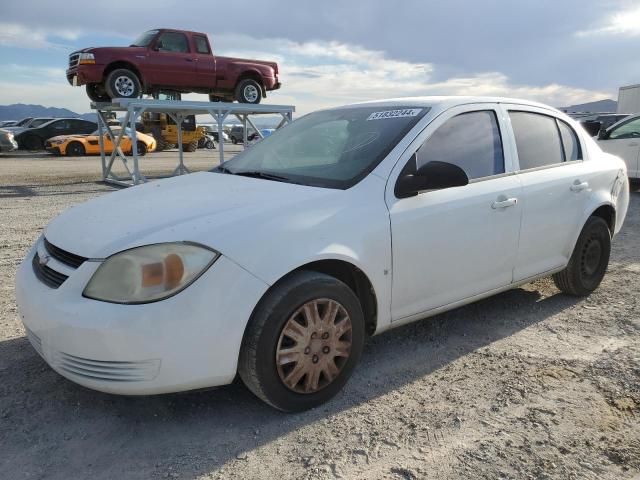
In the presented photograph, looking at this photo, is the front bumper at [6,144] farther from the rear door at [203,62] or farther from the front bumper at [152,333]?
the front bumper at [152,333]

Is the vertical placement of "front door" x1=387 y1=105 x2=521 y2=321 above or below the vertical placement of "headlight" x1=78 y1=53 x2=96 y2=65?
below

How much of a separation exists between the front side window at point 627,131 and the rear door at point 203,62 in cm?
941

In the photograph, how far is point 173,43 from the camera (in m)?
13.4

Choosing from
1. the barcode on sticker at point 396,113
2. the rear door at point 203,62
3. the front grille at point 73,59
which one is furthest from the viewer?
the rear door at point 203,62

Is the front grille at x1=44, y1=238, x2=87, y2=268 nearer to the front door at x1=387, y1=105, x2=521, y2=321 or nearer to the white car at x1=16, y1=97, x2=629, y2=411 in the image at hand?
the white car at x1=16, y1=97, x2=629, y2=411

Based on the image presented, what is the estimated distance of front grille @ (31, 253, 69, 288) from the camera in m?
2.48

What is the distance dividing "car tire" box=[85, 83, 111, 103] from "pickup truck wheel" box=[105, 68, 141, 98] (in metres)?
0.62

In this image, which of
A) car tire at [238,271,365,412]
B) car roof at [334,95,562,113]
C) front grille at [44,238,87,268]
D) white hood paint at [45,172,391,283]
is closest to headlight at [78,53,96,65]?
car roof at [334,95,562,113]

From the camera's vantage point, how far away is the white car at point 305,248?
230cm

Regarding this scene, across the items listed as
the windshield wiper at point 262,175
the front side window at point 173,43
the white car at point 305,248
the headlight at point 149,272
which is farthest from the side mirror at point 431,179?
the front side window at point 173,43

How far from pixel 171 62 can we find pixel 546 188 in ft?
37.9

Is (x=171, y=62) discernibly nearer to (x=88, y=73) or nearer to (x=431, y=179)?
(x=88, y=73)

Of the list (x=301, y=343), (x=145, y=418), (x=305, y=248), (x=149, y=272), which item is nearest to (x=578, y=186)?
(x=305, y=248)

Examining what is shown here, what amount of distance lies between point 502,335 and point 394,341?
75cm
